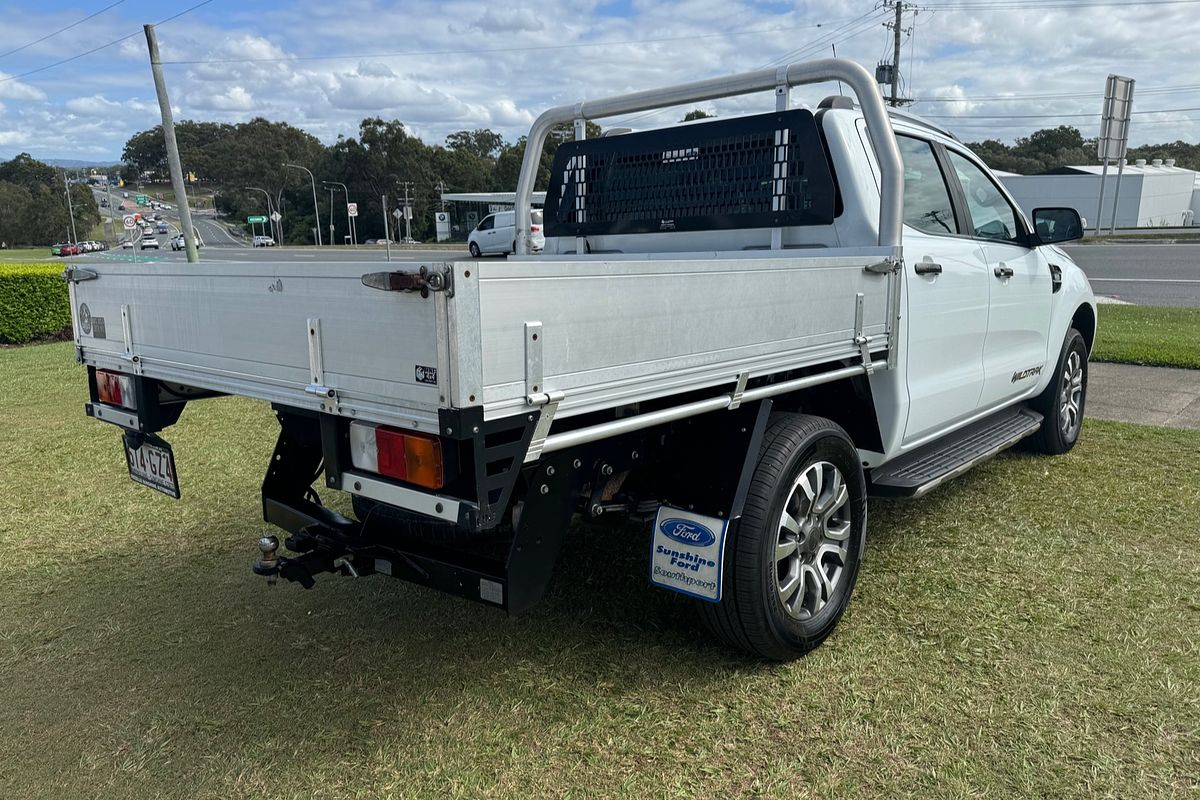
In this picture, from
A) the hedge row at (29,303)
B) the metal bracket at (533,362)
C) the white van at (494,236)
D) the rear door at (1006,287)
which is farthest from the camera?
the white van at (494,236)

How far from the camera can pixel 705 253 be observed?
12.9 ft

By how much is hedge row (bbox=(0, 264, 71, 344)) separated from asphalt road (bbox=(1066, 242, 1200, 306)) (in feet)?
59.2

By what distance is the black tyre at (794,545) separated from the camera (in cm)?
285

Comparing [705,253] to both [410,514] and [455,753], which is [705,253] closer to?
[410,514]

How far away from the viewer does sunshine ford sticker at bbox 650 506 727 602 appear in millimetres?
2768

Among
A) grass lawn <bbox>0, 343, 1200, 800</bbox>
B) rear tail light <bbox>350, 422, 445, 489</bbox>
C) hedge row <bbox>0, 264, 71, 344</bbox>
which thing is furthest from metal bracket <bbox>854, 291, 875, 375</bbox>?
hedge row <bbox>0, 264, 71, 344</bbox>

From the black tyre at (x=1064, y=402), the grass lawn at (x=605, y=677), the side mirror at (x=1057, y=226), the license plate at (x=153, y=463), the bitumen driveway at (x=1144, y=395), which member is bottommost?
the grass lawn at (x=605, y=677)

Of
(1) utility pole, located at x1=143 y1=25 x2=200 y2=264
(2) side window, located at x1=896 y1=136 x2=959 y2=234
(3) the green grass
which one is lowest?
(3) the green grass

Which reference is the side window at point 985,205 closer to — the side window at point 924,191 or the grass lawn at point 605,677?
the side window at point 924,191

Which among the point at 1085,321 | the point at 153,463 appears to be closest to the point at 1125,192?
the point at 1085,321

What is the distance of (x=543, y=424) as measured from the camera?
2145 millimetres

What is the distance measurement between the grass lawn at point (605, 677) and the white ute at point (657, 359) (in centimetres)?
39

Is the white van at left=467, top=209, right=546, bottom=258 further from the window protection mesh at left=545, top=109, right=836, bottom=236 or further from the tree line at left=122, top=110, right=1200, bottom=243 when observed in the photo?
the tree line at left=122, top=110, right=1200, bottom=243

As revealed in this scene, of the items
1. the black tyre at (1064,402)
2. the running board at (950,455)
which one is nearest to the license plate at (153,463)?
the running board at (950,455)
